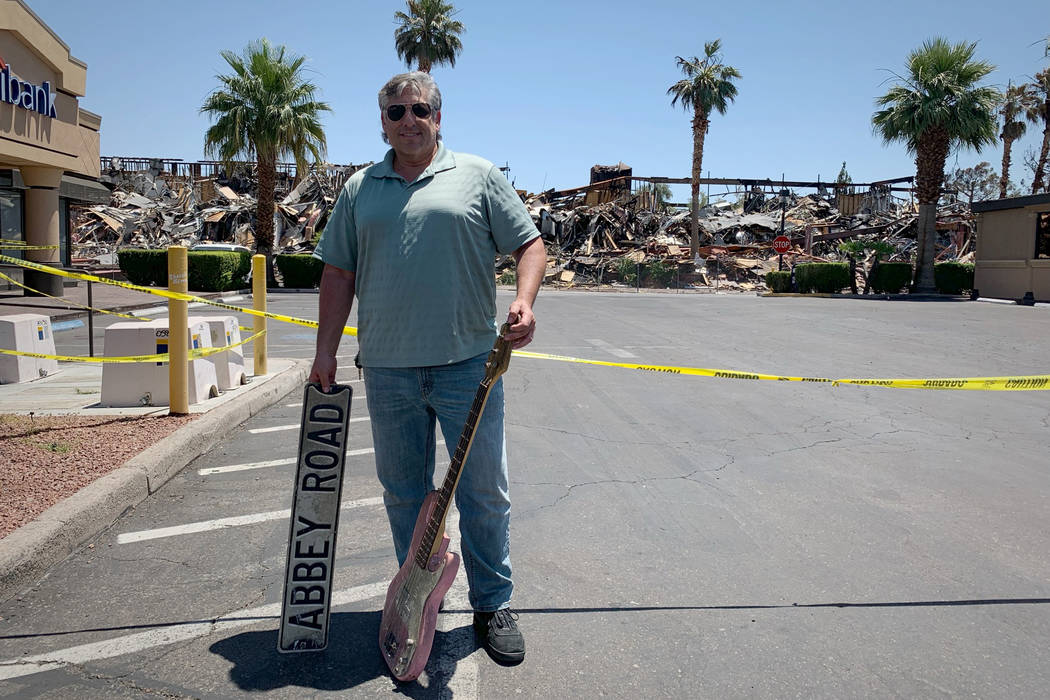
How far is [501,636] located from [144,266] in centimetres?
2825

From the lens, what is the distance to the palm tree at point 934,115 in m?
34.7

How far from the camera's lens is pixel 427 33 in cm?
4331

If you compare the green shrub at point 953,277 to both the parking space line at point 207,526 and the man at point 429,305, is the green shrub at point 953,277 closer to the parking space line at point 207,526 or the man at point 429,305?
the parking space line at point 207,526

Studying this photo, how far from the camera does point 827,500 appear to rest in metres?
4.79

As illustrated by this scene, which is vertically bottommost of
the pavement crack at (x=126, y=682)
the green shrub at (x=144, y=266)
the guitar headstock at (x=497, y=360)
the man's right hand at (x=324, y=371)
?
the pavement crack at (x=126, y=682)

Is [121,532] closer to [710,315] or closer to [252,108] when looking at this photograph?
[710,315]

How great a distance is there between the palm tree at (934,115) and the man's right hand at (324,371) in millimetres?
36433

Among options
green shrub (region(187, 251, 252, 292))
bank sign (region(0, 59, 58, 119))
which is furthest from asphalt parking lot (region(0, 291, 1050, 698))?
green shrub (region(187, 251, 252, 292))

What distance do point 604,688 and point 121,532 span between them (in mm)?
2762

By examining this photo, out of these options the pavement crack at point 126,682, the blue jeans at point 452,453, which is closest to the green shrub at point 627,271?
the blue jeans at point 452,453

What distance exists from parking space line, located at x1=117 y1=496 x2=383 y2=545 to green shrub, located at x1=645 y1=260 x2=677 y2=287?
1415 inches

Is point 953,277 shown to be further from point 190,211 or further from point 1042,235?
point 190,211

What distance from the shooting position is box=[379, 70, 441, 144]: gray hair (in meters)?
2.89

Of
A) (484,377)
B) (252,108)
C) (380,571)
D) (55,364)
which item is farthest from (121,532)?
(252,108)
